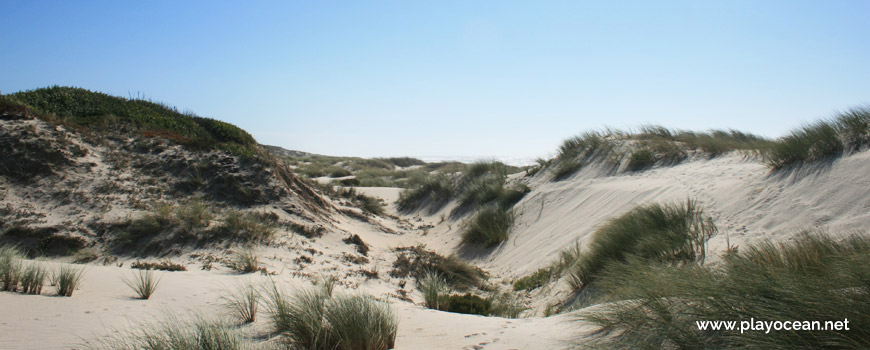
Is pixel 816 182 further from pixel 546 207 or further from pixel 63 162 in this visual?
pixel 63 162

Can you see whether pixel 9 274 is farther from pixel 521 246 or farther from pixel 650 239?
pixel 521 246

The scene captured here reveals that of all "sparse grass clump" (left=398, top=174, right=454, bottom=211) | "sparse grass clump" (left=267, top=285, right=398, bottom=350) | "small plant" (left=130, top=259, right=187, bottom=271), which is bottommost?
"sparse grass clump" (left=267, top=285, right=398, bottom=350)

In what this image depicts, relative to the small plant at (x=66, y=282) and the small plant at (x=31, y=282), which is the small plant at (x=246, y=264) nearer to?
the small plant at (x=66, y=282)

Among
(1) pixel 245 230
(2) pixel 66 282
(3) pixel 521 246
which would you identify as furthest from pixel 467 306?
(1) pixel 245 230

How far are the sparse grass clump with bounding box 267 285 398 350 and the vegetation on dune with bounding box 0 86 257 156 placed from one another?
828 centimetres

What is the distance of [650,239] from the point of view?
5.45 meters

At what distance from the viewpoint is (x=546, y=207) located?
10680mm

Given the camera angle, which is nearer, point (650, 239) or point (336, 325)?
point (336, 325)

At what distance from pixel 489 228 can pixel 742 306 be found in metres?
7.74

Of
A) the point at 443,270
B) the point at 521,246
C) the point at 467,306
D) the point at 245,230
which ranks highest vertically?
the point at 245,230

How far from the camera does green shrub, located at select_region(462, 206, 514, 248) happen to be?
999 centimetres

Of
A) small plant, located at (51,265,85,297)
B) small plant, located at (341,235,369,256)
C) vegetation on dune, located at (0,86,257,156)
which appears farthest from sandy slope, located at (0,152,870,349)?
vegetation on dune, located at (0,86,257,156)

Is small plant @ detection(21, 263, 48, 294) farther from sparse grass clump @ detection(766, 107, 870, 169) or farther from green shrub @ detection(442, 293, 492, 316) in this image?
sparse grass clump @ detection(766, 107, 870, 169)

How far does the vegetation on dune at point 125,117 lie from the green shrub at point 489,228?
18.8ft
